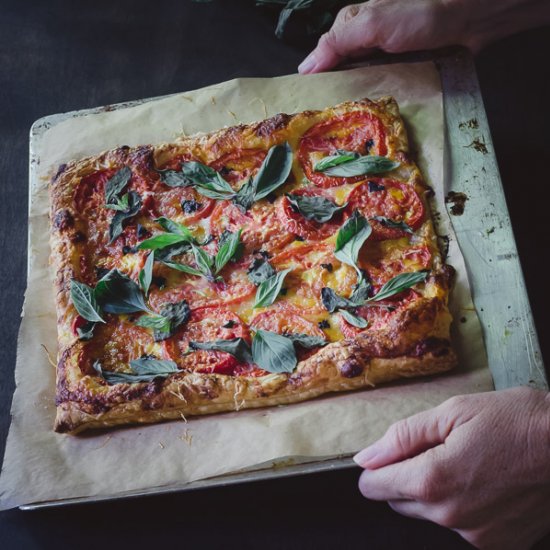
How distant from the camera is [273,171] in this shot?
150 inches

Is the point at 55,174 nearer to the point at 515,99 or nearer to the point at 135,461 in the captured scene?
the point at 135,461

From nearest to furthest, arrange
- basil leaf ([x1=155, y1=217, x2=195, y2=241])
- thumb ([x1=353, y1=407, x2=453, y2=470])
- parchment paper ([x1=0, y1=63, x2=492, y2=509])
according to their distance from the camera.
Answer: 1. thumb ([x1=353, y1=407, x2=453, y2=470])
2. parchment paper ([x1=0, y1=63, x2=492, y2=509])
3. basil leaf ([x1=155, y1=217, x2=195, y2=241])

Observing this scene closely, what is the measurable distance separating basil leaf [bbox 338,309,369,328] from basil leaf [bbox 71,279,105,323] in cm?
111

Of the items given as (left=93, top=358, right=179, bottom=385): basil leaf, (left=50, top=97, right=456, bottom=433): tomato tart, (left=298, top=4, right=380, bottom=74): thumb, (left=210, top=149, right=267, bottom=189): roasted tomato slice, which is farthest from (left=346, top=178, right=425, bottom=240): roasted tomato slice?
(left=93, top=358, right=179, bottom=385): basil leaf

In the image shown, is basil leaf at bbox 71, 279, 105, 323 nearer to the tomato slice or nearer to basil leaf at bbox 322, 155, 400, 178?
the tomato slice

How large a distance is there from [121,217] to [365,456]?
1.73 metres

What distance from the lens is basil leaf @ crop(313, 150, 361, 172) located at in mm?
3744

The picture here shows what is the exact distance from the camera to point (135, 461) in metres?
3.25

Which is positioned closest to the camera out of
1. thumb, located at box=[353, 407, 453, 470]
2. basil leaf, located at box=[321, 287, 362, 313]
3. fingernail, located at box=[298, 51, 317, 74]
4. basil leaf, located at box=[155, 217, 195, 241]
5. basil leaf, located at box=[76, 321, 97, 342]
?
thumb, located at box=[353, 407, 453, 470]

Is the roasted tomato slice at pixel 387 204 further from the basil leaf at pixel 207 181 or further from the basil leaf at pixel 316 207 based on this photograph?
the basil leaf at pixel 207 181

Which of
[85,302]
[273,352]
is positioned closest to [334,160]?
[273,352]

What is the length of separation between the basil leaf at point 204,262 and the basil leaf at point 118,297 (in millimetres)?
309

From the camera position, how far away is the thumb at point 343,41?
4090 mm

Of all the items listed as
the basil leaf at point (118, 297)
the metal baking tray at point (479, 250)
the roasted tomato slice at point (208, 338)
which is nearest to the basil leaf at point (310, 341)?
the roasted tomato slice at point (208, 338)
